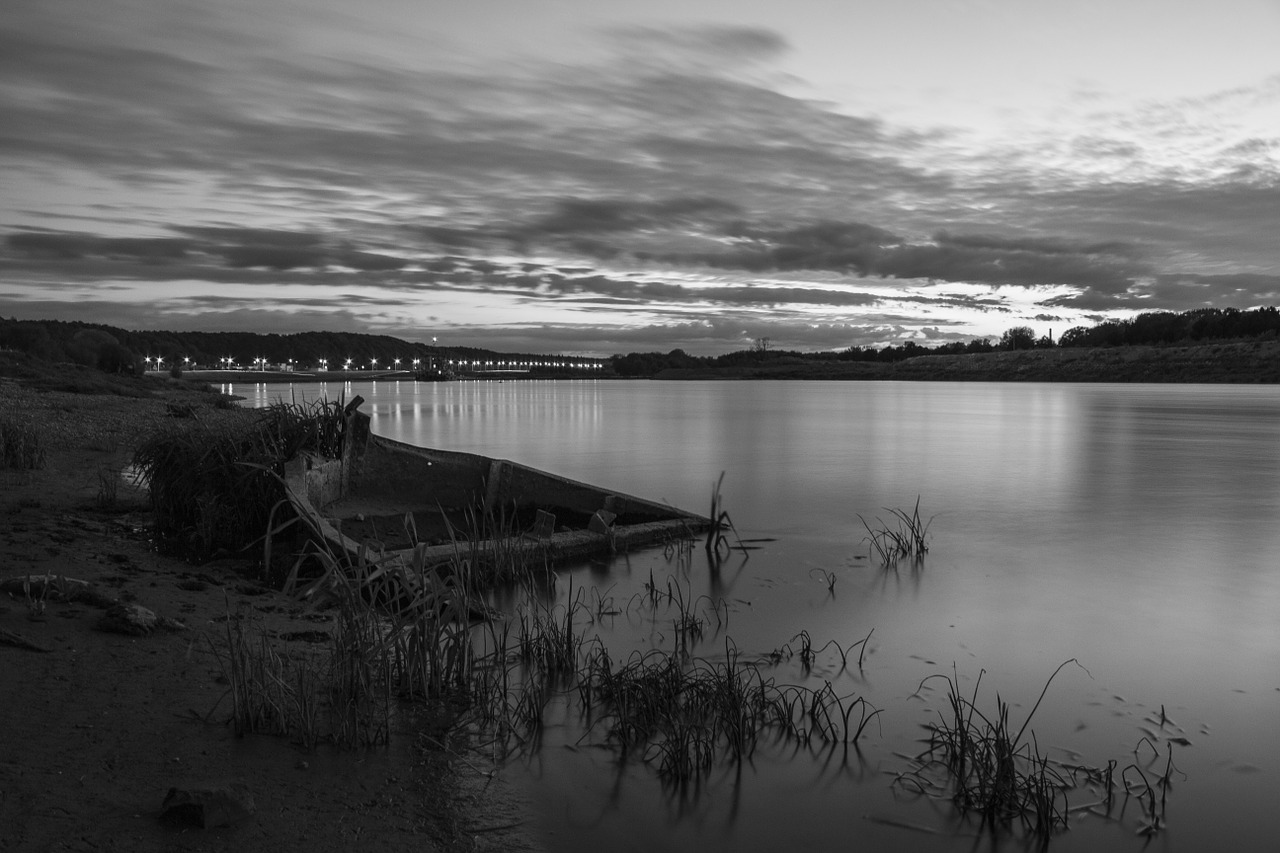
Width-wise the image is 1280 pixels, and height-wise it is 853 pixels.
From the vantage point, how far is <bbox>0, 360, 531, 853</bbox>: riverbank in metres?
3.56

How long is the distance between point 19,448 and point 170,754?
10270mm

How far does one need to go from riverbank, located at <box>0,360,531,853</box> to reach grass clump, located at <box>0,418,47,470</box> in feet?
19.3

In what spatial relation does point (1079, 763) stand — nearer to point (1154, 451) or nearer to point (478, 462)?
point (478, 462)

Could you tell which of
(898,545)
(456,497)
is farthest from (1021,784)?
(456,497)

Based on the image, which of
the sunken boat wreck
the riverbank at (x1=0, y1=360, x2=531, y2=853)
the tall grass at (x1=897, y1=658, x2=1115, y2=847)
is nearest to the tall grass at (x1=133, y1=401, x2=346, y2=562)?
the sunken boat wreck

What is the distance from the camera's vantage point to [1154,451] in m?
29.0

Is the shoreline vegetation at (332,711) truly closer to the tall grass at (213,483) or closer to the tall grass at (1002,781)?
the tall grass at (1002,781)

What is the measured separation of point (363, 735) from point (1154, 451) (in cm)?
3051

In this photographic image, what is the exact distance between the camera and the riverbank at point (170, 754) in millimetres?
3557

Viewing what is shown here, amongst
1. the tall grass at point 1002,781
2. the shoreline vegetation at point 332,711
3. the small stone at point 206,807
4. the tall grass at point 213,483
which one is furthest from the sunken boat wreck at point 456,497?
the small stone at point 206,807

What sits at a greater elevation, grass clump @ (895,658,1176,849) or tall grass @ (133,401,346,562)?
tall grass @ (133,401,346,562)

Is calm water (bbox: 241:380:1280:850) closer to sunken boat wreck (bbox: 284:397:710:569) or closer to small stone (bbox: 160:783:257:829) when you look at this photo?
sunken boat wreck (bbox: 284:397:710:569)

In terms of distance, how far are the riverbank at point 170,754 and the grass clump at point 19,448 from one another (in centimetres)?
589

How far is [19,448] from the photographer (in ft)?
39.9
